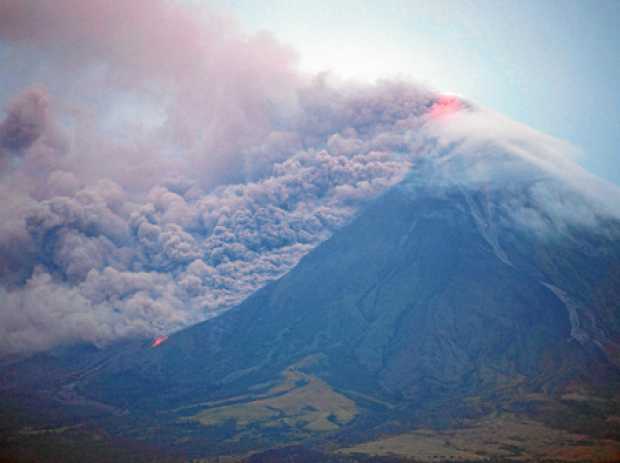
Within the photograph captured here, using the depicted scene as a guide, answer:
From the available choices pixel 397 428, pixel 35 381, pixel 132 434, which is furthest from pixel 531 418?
pixel 35 381

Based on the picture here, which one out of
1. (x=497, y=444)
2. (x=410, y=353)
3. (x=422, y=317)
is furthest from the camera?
(x=422, y=317)

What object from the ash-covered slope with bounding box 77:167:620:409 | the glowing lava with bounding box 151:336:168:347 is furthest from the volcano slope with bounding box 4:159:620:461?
the glowing lava with bounding box 151:336:168:347

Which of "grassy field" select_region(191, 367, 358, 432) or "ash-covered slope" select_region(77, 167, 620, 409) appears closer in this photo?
"grassy field" select_region(191, 367, 358, 432)

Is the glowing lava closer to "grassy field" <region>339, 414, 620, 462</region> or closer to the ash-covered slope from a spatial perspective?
the ash-covered slope

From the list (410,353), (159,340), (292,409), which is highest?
(159,340)

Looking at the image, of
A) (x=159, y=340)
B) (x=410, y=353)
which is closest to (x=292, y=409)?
(x=410, y=353)

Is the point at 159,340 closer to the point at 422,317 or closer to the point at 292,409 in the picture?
the point at 292,409
